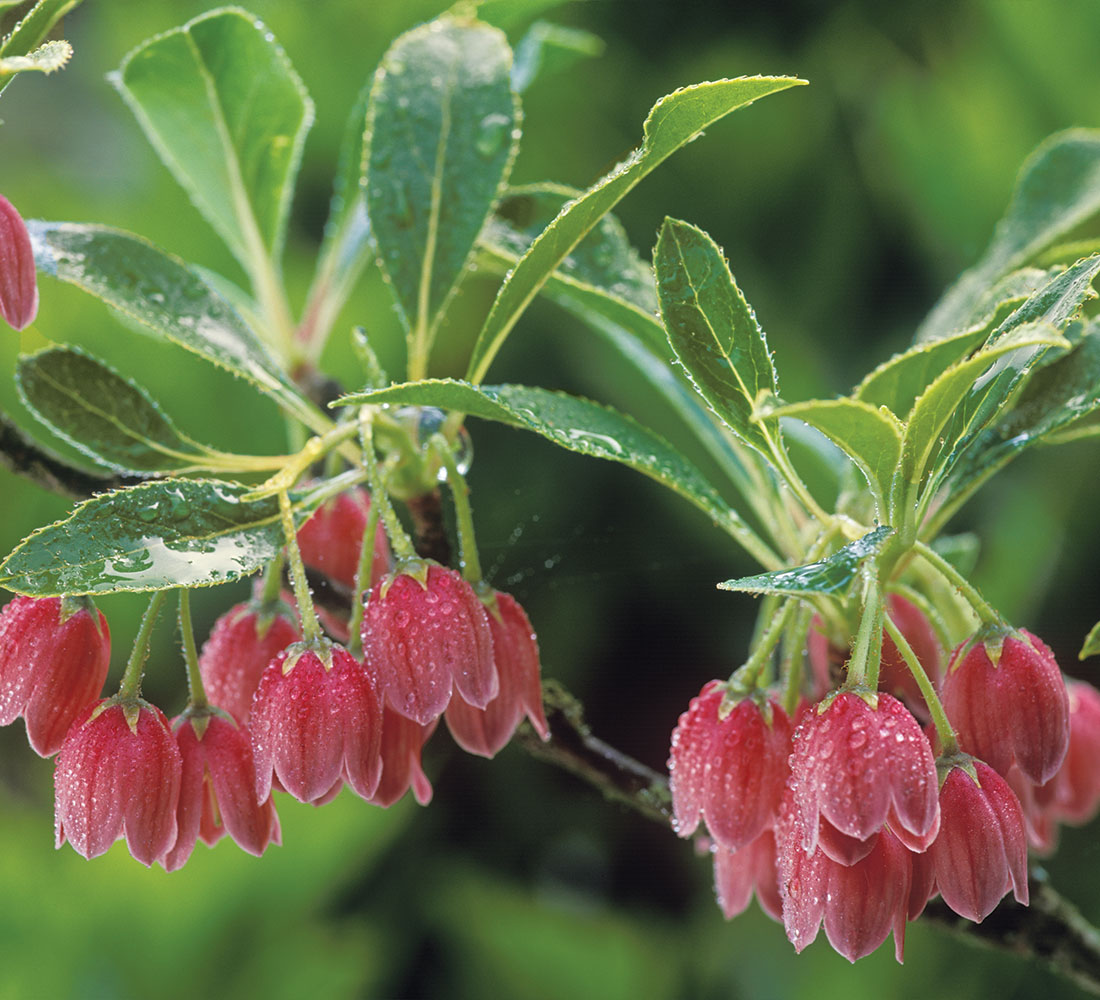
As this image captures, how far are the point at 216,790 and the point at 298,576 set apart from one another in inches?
6.5

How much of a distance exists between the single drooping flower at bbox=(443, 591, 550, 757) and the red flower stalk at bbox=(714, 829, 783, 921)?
0.17 m

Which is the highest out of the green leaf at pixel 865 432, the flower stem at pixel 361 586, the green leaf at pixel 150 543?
the green leaf at pixel 865 432

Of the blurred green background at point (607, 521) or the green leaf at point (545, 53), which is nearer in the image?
the green leaf at point (545, 53)

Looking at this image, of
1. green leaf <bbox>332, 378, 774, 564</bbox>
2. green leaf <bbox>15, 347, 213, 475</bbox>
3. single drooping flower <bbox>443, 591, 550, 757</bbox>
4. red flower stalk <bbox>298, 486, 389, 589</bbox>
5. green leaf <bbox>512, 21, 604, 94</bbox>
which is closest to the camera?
green leaf <bbox>332, 378, 774, 564</bbox>

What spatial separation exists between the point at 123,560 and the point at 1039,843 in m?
0.75

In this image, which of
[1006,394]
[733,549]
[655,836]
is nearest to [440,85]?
[1006,394]

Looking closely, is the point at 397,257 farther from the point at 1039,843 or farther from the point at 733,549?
the point at 733,549

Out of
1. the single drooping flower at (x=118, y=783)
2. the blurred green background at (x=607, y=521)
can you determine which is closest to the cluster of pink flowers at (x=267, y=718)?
the single drooping flower at (x=118, y=783)

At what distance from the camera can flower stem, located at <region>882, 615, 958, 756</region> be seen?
80 cm

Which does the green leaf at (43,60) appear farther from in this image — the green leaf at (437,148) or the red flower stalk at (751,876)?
the red flower stalk at (751,876)

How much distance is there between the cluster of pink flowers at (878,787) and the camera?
28.9 inches

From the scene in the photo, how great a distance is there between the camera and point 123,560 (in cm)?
74

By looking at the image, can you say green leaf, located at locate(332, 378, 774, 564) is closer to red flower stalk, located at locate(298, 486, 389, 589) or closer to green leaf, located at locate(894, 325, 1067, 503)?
green leaf, located at locate(894, 325, 1067, 503)

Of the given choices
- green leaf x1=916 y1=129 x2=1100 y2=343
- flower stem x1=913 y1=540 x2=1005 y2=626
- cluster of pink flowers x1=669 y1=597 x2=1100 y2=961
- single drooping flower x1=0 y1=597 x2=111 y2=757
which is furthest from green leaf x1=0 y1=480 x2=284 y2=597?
green leaf x1=916 y1=129 x2=1100 y2=343
